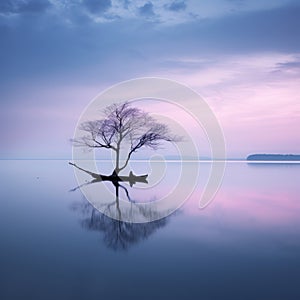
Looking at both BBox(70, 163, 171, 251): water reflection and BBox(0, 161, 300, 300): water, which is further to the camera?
BBox(70, 163, 171, 251): water reflection

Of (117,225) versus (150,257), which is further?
(117,225)

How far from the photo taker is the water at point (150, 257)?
19.8ft

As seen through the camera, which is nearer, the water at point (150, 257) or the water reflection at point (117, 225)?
the water at point (150, 257)

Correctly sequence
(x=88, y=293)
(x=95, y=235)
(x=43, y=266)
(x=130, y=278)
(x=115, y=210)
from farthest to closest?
(x=115, y=210), (x=95, y=235), (x=43, y=266), (x=130, y=278), (x=88, y=293)

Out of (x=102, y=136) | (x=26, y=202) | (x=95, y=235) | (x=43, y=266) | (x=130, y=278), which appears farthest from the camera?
(x=102, y=136)

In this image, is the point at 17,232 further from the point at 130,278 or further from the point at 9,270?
the point at 130,278

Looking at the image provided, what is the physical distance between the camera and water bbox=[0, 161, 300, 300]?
6.04m

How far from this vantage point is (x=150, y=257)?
8125 mm

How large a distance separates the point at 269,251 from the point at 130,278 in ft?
14.2

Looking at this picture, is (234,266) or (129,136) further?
(129,136)

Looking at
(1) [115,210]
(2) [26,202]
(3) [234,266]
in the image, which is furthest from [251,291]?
(2) [26,202]

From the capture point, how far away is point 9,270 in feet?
23.0

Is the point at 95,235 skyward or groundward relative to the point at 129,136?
groundward

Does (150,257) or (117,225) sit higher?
(117,225)
